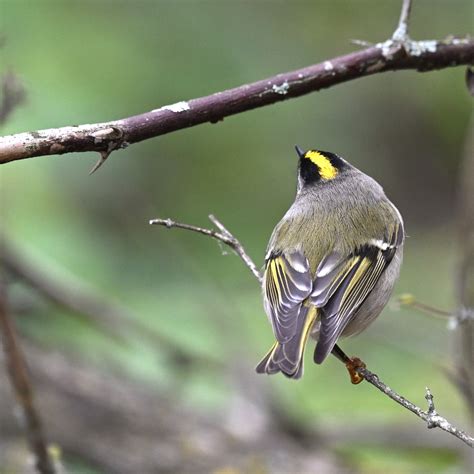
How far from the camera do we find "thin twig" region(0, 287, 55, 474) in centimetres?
308

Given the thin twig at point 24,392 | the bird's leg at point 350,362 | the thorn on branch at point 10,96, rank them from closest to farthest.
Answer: the thorn on branch at point 10,96 → the bird's leg at point 350,362 → the thin twig at point 24,392

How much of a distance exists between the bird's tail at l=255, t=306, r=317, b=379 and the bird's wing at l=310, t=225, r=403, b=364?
0.42 feet

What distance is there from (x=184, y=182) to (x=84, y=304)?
6.75 ft

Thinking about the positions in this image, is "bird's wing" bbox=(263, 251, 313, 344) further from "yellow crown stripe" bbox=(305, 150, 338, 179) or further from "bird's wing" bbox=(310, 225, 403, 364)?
"yellow crown stripe" bbox=(305, 150, 338, 179)

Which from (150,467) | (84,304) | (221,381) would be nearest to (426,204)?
(221,381)

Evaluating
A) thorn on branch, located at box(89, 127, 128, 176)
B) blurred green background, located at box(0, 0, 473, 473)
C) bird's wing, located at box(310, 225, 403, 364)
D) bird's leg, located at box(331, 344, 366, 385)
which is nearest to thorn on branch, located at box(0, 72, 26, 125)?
thorn on branch, located at box(89, 127, 128, 176)

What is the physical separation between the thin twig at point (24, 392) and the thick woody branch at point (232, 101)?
1203 millimetres

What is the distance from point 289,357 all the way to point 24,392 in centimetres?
111

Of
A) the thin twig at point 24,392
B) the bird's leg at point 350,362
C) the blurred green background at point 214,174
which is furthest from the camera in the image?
the blurred green background at point 214,174

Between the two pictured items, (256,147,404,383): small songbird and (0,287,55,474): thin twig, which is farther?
(0,287,55,474): thin twig

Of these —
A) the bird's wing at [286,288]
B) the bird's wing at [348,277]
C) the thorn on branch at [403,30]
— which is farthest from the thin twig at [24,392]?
the thorn on branch at [403,30]

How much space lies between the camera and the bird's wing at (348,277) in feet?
9.56

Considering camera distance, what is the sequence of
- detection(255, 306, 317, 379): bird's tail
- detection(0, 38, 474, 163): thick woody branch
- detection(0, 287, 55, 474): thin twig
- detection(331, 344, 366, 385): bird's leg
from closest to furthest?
detection(0, 38, 474, 163): thick woody branch < detection(255, 306, 317, 379): bird's tail < detection(331, 344, 366, 385): bird's leg < detection(0, 287, 55, 474): thin twig

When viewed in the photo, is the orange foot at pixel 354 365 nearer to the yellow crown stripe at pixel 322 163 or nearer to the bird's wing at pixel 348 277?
the bird's wing at pixel 348 277
